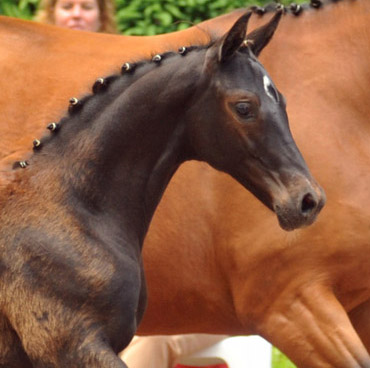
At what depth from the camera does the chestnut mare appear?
4.57 m

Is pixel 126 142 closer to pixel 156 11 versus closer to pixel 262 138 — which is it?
pixel 262 138

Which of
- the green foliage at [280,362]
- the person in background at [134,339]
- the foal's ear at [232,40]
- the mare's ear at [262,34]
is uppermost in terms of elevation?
the foal's ear at [232,40]

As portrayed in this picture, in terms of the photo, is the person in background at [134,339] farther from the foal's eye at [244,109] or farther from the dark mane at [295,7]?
the foal's eye at [244,109]

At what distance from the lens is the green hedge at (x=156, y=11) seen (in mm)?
6820

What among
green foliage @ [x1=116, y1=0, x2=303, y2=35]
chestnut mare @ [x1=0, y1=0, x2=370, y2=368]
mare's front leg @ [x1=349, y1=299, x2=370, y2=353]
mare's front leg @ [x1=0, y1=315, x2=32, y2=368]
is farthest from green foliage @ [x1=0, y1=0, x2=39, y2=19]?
mare's front leg @ [x1=0, y1=315, x2=32, y2=368]

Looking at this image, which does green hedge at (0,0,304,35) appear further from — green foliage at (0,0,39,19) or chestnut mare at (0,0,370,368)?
chestnut mare at (0,0,370,368)

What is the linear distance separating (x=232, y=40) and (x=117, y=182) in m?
0.54

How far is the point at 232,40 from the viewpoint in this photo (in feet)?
12.0

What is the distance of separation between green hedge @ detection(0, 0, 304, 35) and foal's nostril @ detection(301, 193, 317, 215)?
127 inches

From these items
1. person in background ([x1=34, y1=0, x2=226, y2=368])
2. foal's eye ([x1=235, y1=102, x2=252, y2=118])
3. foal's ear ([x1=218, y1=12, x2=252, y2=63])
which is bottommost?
person in background ([x1=34, y1=0, x2=226, y2=368])

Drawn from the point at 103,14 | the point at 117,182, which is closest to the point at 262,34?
the point at 117,182

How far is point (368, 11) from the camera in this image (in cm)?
490

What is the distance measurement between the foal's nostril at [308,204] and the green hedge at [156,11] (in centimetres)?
323

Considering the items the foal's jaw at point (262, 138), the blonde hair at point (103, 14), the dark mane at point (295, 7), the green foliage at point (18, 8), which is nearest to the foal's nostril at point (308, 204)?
the foal's jaw at point (262, 138)
